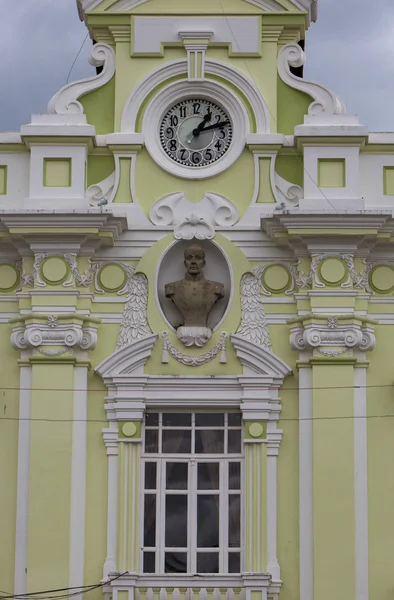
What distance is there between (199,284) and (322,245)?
6.09 ft

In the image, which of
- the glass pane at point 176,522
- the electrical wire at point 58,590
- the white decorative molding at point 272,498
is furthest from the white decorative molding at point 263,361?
the electrical wire at point 58,590

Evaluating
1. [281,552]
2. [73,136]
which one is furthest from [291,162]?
[281,552]

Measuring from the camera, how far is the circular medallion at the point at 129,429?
2789 cm

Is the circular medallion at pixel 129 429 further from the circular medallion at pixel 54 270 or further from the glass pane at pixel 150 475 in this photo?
the circular medallion at pixel 54 270

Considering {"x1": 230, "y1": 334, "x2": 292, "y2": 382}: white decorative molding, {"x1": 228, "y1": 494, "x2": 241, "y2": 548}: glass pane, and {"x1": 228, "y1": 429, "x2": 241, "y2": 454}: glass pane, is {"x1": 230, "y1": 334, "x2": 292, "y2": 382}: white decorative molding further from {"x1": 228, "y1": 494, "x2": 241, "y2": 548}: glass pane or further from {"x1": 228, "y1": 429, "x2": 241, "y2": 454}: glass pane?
{"x1": 228, "y1": 494, "x2": 241, "y2": 548}: glass pane

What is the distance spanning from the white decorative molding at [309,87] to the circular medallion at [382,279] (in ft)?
7.77

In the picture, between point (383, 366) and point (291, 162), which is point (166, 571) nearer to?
point (383, 366)

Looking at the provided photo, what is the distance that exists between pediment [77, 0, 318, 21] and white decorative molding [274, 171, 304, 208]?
257 centimetres

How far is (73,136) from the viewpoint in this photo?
93.3 ft

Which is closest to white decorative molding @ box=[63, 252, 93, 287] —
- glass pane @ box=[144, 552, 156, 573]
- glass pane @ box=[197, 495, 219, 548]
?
glass pane @ box=[197, 495, 219, 548]

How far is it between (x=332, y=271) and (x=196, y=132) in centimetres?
298

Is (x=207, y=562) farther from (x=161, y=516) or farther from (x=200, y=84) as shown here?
(x=200, y=84)

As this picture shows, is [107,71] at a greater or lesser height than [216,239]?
greater

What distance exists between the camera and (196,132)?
29.0 metres
